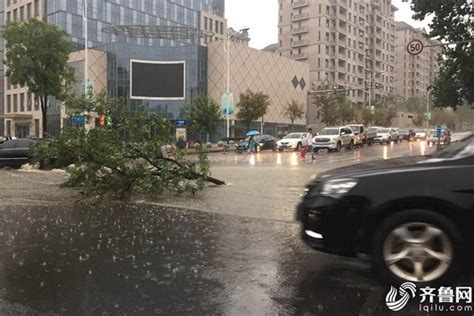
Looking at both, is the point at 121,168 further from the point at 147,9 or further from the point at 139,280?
the point at 147,9

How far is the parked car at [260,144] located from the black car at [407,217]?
3526 cm

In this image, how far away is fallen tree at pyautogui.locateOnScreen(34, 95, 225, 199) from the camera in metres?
11.4

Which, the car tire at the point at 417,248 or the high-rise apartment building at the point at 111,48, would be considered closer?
the car tire at the point at 417,248

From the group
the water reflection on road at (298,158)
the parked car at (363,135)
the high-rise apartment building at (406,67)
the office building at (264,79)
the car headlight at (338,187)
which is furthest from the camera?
the high-rise apartment building at (406,67)

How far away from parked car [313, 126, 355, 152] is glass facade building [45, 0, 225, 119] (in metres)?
27.0

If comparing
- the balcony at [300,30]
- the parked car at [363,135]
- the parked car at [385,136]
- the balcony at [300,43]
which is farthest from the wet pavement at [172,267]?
the balcony at [300,30]

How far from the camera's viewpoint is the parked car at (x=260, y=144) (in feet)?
133

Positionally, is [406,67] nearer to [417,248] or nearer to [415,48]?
[415,48]

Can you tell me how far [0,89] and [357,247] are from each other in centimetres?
8726

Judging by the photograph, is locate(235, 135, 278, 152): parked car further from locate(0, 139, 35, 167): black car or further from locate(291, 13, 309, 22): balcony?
locate(291, 13, 309, 22): balcony

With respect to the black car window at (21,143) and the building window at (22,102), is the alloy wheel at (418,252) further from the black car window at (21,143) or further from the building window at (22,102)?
the building window at (22,102)

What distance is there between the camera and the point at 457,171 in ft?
15.0

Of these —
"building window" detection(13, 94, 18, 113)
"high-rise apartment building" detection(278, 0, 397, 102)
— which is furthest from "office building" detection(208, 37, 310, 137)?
"building window" detection(13, 94, 18, 113)

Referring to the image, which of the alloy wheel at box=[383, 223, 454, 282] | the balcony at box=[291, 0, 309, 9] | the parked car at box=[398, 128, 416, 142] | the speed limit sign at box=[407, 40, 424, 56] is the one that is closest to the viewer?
the alloy wheel at box=[383, 223, 454, 282]
